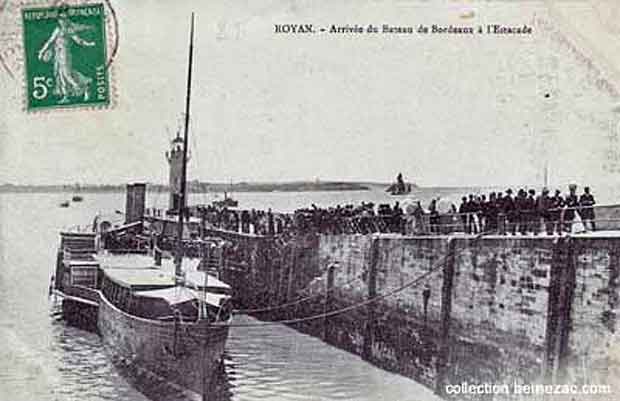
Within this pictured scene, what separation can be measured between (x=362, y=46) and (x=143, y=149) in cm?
165

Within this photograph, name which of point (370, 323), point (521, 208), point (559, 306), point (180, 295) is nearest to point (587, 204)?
point (521, 208)

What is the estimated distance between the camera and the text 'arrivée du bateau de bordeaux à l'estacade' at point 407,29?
589cm

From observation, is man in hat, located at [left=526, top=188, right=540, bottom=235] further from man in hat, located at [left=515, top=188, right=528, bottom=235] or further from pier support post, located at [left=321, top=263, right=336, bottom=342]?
pier support post, located at [left=321, top=263, right=336, bottom=342]

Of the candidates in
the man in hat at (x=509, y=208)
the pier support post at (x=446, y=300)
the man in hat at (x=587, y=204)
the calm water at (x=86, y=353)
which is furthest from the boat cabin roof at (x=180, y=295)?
the man in hat at (x=587, y=204)

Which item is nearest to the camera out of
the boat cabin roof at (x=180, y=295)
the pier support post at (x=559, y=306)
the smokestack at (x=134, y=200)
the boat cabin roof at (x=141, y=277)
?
the pier support post at (x=559, y=306)

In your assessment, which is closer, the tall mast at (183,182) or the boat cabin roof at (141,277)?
the tall mast at (183,182)

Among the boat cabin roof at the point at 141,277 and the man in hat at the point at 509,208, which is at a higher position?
the man in hat at the point at 509,208

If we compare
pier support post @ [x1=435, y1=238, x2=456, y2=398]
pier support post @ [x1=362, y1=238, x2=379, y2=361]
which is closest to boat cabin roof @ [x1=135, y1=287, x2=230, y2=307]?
pier support post @ [x1=362, y1=238, x2=379, y2=361]

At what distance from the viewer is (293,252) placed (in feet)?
22.5

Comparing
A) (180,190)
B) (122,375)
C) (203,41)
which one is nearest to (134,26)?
(203,41)

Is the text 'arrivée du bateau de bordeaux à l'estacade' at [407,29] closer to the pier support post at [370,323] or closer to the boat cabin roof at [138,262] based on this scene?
the boat cabin roof at [138,262]

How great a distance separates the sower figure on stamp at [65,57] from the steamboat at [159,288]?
0.72 meters

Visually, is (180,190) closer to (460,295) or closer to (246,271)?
(246,271)

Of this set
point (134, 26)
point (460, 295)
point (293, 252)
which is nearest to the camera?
point (134, 26)
